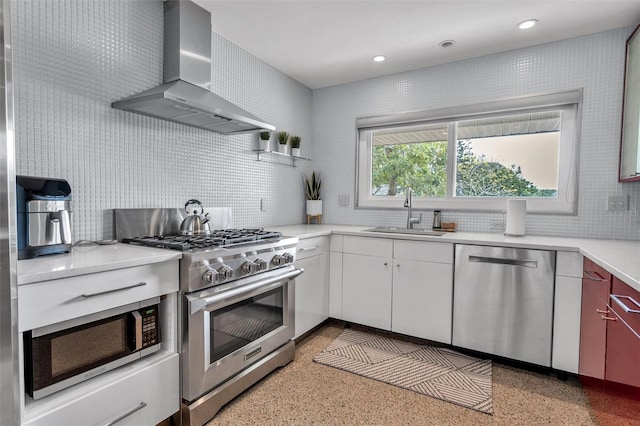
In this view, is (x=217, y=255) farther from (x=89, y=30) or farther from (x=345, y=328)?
(x=345, y=328)

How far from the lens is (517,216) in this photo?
8.23ft

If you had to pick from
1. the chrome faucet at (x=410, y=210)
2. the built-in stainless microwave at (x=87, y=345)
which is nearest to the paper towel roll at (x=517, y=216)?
the chrome faucet at (x=410, y=210)

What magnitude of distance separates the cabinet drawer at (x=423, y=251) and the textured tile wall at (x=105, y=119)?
139 cm

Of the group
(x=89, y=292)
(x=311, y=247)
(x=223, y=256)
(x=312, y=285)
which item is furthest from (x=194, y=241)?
(x=312, y=285)

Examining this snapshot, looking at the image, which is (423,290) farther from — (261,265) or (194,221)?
(194,221)

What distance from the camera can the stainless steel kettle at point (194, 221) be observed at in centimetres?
214

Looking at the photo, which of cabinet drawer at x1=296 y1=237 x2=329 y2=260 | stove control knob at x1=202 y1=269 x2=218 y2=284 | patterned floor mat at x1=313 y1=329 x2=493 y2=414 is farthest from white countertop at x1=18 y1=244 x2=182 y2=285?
patterned floor mat at x1=313 y1=329 x2=493 y2=414

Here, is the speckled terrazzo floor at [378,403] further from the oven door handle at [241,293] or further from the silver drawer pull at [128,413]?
the oven door handle at [241,293]

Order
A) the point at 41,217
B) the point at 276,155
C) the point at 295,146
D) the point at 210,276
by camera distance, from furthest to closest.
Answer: the point at 295,146, the point at 276,155, the point at 210,276, the point at 41,217

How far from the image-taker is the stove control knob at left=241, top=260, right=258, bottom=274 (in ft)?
6.13

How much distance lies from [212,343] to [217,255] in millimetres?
472

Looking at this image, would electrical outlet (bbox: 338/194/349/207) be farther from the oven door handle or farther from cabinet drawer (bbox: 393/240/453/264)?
the oven door handle

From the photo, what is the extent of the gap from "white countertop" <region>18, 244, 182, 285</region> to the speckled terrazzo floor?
0.94 m

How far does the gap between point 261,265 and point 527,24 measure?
2.49m
